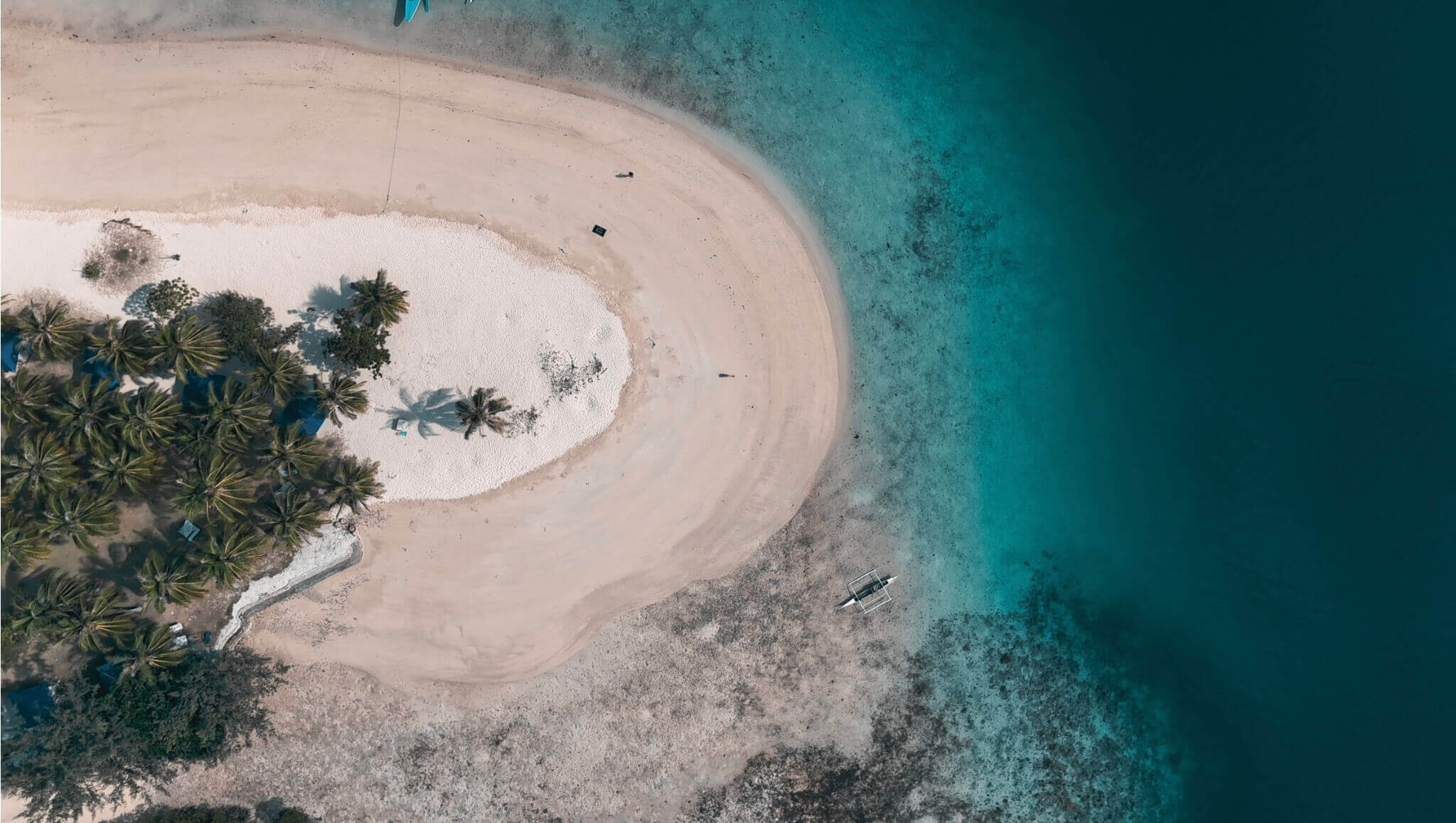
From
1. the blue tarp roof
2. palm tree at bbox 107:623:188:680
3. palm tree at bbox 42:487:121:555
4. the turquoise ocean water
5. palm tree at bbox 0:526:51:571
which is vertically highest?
the turquoise ocean water

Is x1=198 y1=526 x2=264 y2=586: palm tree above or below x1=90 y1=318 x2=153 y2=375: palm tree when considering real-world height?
below

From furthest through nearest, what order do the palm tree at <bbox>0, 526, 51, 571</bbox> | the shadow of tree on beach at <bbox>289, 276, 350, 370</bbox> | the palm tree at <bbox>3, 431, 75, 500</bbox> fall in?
the shadow of tree on beach at <bbox>289, 276, 350, 370</bbox>
the palm tree at <bbox>0, 526, 51, 571</bbox>
the palm tree at <bbox>3, 431, 75, 500</bbox>

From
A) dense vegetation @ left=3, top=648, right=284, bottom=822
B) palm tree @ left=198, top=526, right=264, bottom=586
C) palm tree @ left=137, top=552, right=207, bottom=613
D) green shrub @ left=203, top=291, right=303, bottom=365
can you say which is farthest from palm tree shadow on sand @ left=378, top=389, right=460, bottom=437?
dense vegetation @ left=3, top=648, right=284, bottom=822

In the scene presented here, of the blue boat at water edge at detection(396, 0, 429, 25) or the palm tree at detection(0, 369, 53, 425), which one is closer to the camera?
the palm tree at detection(0, 369, 53, 425)

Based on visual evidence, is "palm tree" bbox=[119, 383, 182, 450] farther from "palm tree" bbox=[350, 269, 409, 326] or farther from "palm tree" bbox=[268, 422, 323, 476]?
"palm tree" bbox=[350, 269, 409, 326]

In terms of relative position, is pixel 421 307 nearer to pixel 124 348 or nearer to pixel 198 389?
pixel 198 389

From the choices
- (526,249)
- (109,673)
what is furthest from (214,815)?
(526,249)

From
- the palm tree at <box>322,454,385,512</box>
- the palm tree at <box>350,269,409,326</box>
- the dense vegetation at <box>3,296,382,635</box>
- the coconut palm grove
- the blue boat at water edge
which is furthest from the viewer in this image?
the blue boat at water edge
